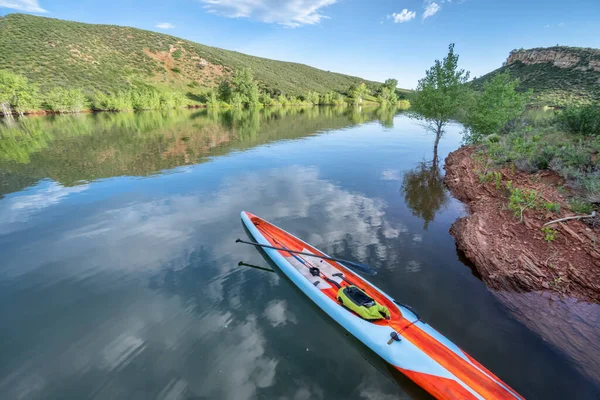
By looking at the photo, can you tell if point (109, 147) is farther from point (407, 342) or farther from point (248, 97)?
point (248, 97)

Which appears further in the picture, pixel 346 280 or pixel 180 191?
pixel 180 191

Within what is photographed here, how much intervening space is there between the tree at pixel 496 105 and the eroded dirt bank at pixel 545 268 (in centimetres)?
1259

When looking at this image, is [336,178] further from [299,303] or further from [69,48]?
[69,48]

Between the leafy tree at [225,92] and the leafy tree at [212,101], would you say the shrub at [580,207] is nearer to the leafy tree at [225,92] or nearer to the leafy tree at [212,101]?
the leafy tree at [212,101]

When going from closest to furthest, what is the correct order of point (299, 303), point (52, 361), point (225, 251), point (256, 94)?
point (52, 361) < point (299, 303) < point (225, 251) < point (256, 94)

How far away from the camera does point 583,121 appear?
16109 mm

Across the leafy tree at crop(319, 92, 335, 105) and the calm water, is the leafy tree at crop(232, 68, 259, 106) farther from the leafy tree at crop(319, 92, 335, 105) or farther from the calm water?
the calm water

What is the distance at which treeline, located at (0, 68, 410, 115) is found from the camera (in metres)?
51.9

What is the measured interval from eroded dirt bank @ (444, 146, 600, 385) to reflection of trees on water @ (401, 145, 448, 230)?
114 inches

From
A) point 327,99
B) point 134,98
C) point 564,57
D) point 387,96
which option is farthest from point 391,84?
point 134,98

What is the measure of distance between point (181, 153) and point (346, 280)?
25.7 meters

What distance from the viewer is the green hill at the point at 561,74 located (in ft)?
180

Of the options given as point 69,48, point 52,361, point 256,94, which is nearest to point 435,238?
point 52,361

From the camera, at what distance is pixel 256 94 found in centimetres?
9619
